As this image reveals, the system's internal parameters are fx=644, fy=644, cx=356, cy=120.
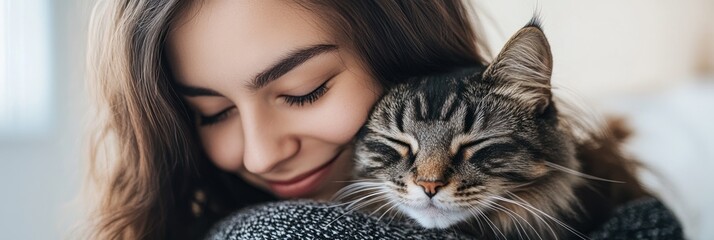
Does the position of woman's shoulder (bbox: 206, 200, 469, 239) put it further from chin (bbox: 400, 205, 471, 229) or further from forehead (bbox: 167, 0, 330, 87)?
forehead (bbox: 167, 0, 330, 87)

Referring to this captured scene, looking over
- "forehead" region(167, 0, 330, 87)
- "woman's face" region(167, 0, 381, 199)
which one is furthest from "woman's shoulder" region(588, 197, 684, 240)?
"forehead" region(167, 0, 330, 87)

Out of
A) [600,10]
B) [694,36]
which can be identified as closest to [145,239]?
[600,10]

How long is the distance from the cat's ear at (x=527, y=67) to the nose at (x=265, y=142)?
1.12ft

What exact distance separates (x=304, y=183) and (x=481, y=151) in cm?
36

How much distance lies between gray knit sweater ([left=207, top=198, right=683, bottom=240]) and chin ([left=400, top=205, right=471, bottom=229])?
0.03 feet

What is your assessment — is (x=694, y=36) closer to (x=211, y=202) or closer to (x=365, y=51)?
(x=365, y=51)

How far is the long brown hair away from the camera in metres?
1.05

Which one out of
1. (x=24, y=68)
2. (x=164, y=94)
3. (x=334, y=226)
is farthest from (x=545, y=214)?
(x=24, y=68)

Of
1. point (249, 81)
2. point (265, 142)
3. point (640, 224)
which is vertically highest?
point (249, 81)

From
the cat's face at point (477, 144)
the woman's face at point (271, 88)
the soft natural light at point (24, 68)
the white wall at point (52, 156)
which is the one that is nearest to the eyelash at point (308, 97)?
the woman's face at point (271, 88)

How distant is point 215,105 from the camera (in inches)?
43.0

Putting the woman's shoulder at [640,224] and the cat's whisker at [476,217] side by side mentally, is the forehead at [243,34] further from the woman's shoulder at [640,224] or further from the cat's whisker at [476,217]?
the woman's shoulder at [640,224]

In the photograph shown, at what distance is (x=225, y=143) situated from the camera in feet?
3.73

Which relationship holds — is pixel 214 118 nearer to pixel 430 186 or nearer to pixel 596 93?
pixel 430 186
